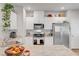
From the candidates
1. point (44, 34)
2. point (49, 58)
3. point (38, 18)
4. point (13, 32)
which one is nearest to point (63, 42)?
point (44, 34)

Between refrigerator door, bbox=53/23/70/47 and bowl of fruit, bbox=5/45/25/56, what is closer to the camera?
bowl of fruit, bbox=5/45/25/56

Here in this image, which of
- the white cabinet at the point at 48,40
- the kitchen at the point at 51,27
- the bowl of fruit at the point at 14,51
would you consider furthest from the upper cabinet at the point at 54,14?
the bowl of fruit at the point at 14,51

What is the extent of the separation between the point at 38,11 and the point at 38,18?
1.14 ft

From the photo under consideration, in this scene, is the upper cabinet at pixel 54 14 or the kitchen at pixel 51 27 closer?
the kitchen at pixel 51 27

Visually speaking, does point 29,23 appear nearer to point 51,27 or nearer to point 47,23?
point 47,23

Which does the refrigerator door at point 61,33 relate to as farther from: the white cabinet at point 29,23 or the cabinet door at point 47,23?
the white cabinet at point 29,23

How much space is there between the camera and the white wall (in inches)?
295

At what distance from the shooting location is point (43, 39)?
22.8 ft

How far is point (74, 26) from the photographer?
7594 millimetres

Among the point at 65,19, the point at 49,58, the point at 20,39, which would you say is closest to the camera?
the point at 49,58

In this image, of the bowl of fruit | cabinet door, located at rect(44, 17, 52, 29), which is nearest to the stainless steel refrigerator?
cabinet door, located at rect(44, 17, 52, 29)

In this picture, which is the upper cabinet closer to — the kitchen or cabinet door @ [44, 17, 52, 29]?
the kitchen

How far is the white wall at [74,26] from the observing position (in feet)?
24.6

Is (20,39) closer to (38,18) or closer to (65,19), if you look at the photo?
(38,18)
